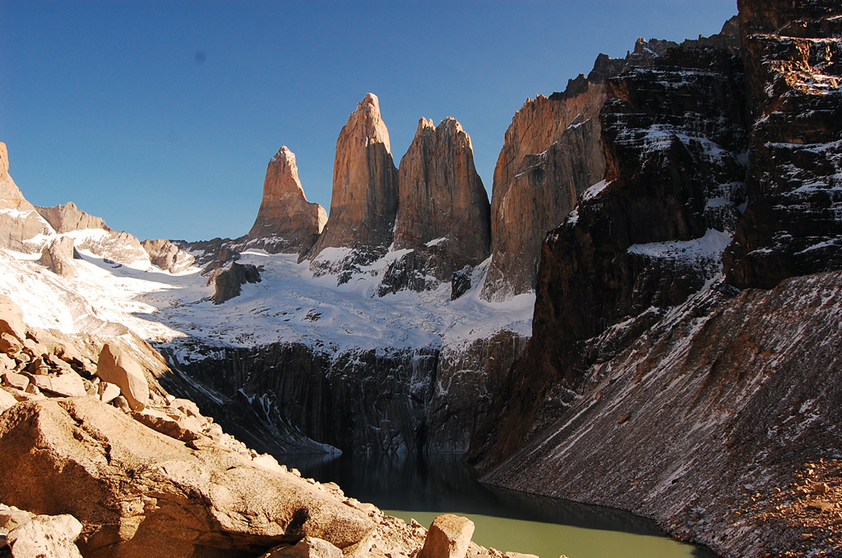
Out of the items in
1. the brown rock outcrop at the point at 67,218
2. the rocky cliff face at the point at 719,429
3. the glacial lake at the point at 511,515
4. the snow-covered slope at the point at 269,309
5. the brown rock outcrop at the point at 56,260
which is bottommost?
the glacial lake at the point at 511,515

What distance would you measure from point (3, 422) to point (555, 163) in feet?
310

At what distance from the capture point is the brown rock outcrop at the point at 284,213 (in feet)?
550

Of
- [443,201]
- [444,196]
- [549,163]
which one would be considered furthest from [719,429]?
[444,196]

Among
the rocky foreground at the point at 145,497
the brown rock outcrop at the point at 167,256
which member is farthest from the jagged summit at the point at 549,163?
the brown rock outcrop at the point at 167,256

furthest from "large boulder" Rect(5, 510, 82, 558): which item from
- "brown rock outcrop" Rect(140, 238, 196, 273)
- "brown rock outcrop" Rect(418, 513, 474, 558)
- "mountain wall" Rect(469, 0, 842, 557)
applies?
"brown rock outcrop" Rect(140, 238, 196, 273)

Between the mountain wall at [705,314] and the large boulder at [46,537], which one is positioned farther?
the mountain wall at [705,314]

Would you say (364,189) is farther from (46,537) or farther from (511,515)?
(46,537)

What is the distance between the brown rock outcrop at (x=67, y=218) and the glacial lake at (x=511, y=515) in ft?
403

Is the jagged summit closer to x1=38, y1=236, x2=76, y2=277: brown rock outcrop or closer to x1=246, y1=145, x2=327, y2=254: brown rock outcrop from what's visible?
x1=246, y1=145, x2=327, y2=254: brown rock outcrop

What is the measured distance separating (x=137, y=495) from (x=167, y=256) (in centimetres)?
16817

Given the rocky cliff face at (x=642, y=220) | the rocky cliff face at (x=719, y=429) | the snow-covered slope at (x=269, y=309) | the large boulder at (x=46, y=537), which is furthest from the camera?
the snow-covered slope at (x=269, y=309)

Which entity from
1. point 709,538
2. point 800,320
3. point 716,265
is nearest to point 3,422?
point 709,538

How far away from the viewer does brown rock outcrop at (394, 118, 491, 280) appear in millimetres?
127688

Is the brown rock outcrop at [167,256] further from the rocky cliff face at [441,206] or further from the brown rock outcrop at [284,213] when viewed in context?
the rocky cliff face at [441,206]
